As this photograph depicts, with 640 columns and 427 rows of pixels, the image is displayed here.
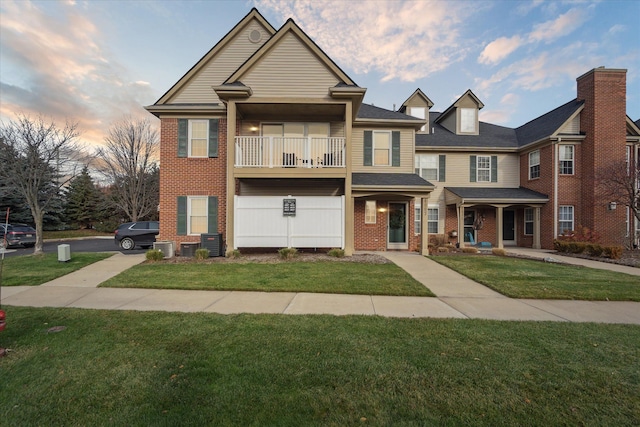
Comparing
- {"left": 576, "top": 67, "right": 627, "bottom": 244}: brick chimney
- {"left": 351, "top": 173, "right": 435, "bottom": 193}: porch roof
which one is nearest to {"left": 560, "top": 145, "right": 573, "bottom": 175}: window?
{"left": 576, "top": 67, "right": 627, "bottom": 244}: brick chimney

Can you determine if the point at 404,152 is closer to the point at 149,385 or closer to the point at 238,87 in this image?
the point at 238,87

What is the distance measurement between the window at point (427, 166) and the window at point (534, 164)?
5188mm

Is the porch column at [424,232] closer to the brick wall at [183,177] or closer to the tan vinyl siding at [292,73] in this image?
the tan vinyl siding at [292,73]

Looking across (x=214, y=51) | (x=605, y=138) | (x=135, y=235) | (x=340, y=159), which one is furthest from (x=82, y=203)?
(x=605, y=138)

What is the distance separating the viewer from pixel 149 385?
9.52ft

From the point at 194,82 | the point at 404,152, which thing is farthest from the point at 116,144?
the point at 404,152

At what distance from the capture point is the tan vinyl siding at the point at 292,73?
11.1 metres

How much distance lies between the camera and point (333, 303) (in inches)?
226

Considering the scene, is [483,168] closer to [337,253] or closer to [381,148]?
[381,148]

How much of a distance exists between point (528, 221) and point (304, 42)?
49.4ft

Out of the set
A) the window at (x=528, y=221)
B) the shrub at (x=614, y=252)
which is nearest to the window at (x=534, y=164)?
the window at (x=528, y=221)

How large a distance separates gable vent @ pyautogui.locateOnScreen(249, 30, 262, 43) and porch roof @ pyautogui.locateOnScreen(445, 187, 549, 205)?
1219 centimetres

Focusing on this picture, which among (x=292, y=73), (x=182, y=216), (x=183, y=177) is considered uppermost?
(x=292, y=73)

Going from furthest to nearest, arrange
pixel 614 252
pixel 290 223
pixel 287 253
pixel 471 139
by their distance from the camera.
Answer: pixel 471 139
pixel 614 252
pixel 290 223
pixel 287 253
